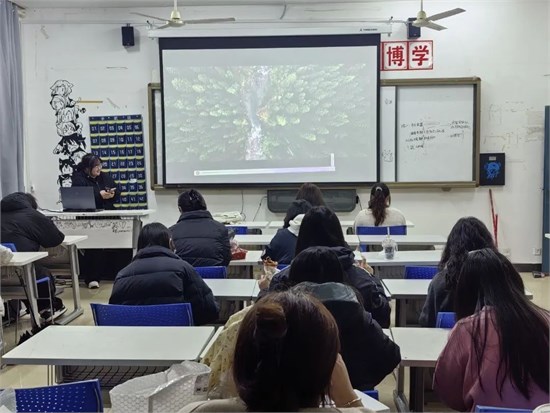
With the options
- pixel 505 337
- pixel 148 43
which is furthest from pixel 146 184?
pixel 505 337

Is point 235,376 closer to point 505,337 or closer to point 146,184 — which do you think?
point 505,337

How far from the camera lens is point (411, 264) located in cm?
380

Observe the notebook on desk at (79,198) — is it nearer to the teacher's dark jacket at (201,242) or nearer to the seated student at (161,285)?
the teacher's dark jacket at (201,242)

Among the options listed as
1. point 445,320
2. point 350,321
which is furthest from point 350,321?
point 445,320

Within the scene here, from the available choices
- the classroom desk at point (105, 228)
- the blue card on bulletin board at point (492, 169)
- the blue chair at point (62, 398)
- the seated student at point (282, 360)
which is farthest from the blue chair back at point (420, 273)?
the blue card on bulletin board at point (492, 169)

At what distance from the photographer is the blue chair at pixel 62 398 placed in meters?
1.66

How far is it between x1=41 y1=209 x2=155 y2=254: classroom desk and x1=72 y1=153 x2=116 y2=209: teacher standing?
43 centimetres

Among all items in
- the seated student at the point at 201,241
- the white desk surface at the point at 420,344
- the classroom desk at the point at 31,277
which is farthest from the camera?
the classroom desk at the point at 31,277

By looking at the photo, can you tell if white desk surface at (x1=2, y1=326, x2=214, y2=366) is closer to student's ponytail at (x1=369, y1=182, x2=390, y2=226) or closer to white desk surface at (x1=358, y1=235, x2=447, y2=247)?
white desk surface at (x1=358, y1=235, x2=447, y2=247)

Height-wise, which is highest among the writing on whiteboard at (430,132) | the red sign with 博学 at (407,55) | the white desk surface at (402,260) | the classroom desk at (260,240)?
the red sign with 博学 at (407,55)

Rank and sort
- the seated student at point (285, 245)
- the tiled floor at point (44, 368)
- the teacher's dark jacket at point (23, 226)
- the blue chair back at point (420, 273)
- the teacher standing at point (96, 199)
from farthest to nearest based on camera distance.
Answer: the teacher standing at point (96, 199) → the teacher's dark jacket at point (23, 226) → the seated student at point (285, 245) → the blue chair back at point (420, 273) → the tiled floor at point (44, 368)

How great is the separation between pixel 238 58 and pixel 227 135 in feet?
3.12

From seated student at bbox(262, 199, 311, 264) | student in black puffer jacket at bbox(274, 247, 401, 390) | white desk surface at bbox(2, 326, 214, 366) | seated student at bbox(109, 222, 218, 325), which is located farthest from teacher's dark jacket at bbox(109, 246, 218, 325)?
seated student at bbox(262, 199, 311, 264)

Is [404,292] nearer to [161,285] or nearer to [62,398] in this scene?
[161,285]
